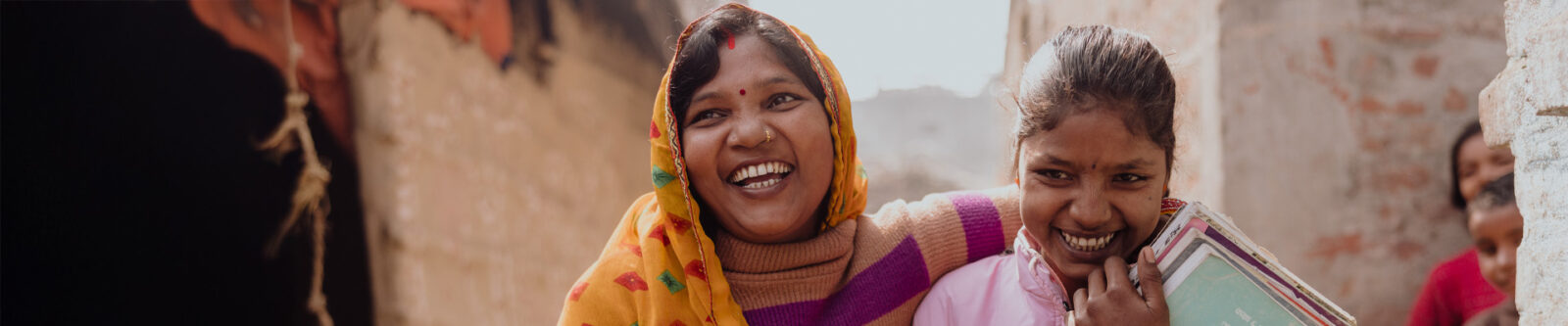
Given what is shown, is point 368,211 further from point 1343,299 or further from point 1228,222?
point 1343,299

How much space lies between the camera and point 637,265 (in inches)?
73.9

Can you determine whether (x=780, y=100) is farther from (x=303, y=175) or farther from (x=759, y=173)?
(x=303, y=175)

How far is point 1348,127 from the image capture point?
3133 millimetres

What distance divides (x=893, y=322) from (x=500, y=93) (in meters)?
2.42

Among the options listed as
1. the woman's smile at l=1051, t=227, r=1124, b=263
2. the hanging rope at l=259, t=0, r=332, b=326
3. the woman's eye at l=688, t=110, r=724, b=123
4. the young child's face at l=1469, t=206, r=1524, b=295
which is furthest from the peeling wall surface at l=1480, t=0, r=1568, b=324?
the hanging rope at l=259, t=0, r=332, b=326

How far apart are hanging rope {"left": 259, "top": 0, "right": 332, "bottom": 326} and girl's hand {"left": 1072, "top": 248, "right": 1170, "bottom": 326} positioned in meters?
2.29

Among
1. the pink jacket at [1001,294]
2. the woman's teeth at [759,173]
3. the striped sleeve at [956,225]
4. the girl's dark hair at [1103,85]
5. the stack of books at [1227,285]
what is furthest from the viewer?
the striped sleeve at [956,225]

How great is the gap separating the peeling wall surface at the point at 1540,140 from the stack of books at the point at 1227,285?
25 centimetres

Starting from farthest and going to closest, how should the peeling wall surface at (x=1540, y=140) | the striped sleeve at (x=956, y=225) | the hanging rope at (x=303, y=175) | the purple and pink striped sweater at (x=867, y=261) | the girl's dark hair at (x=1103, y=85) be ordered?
the hanging rope at (x=303, y=175) → the striped sleeve at (x=956, y=225) → the purple and pink striped sweater at (x=867, y=261) → the girl's dark hair at (x=1103, y=85) → the peeling wall surface at (x=1540, y=140)

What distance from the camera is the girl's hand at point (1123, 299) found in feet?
4.49

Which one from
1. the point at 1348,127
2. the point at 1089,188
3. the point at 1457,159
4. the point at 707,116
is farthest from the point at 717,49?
the point at 1457,159

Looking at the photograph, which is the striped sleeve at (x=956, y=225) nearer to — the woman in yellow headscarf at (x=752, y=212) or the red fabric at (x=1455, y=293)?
the woman in yellow headscarf at (x=752, y=212)

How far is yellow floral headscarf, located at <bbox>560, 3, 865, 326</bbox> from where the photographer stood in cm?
179

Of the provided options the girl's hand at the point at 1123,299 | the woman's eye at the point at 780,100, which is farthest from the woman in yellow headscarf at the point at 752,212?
the girl's hand at the point at 1123,299
